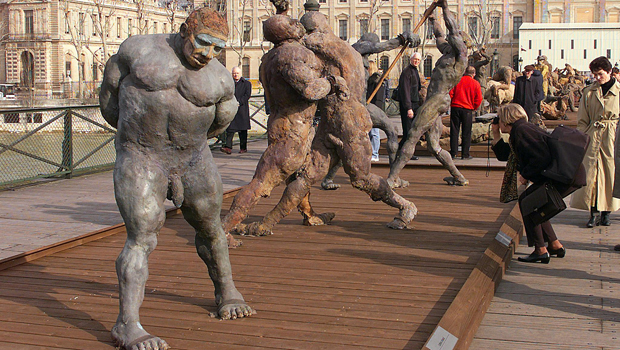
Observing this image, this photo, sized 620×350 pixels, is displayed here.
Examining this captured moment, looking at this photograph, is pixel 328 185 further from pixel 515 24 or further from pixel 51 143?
pixel 515 24

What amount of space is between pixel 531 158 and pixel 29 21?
79.1m

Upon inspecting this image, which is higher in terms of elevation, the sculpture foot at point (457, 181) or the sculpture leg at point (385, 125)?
the sculpture leg at point (385, 125)

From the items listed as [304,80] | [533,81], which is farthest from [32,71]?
[304,80]

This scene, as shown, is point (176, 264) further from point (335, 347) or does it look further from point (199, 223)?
point (335, 347)

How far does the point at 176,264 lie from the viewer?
5.91 m

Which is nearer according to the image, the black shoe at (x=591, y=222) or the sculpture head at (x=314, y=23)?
the sculpture head at (x=314, y=23)

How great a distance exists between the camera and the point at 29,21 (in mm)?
77250

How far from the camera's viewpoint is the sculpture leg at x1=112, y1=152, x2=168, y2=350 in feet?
13.1

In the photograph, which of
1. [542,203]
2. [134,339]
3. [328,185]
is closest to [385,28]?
[328,185]

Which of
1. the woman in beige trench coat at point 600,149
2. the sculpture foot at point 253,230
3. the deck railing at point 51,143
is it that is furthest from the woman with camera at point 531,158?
the deck railing at point 51,143

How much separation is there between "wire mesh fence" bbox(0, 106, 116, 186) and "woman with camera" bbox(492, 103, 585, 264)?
757cm

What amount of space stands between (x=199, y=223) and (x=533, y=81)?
11.7 m

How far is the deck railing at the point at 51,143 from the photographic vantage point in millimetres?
11234

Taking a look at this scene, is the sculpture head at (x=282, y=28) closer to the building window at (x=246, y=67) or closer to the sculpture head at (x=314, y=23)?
the sculpture head at (x=314, y=23)
